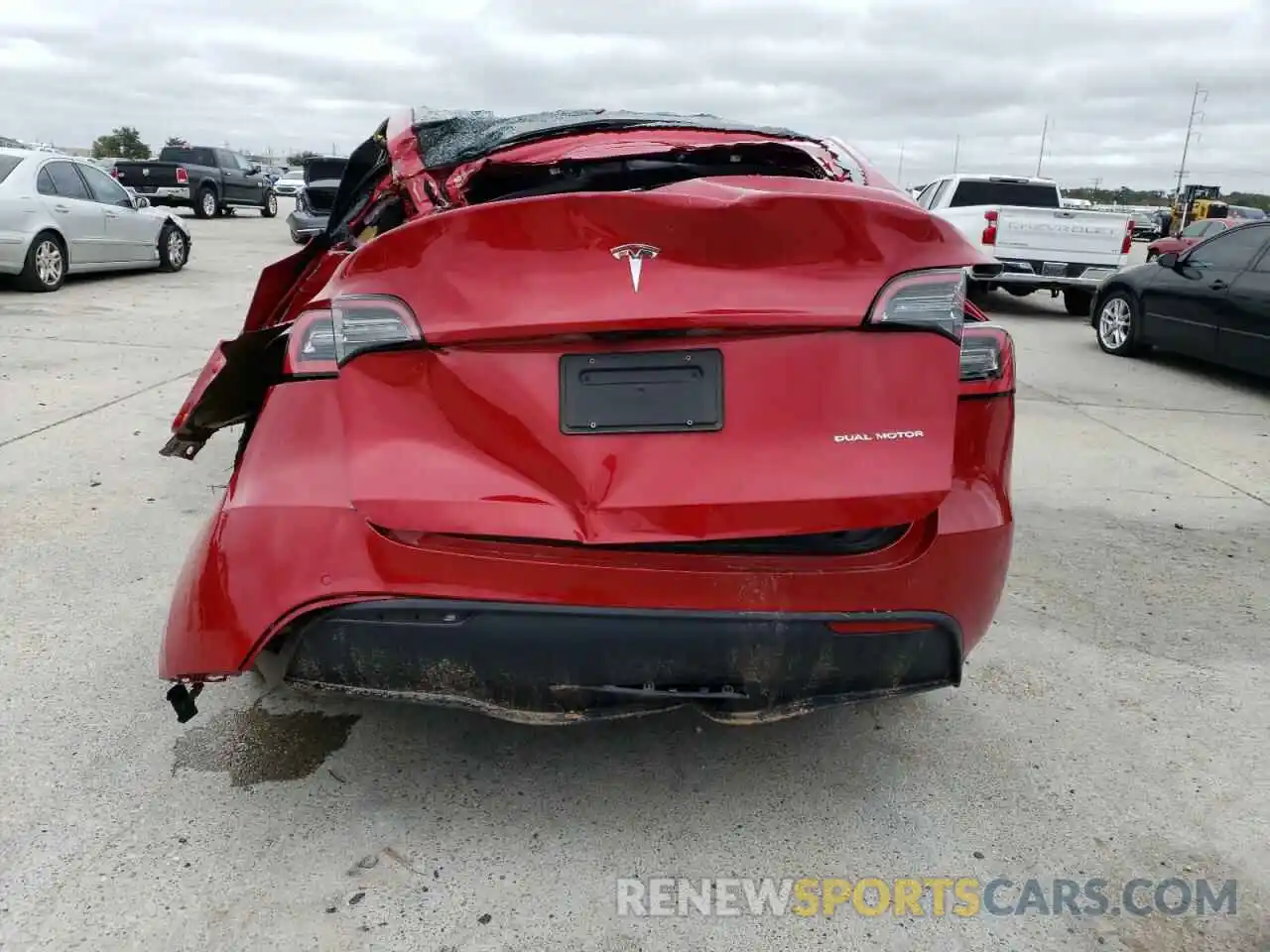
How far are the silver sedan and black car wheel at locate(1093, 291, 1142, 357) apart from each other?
11.7m

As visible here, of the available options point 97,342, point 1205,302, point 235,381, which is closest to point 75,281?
point 97,342

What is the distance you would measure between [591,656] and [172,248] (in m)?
14.5

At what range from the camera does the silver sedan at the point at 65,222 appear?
1117 cm

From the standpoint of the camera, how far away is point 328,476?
6.95 feet

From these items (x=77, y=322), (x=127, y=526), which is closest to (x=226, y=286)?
(x=77, y=322)

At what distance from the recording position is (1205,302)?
9.06 metres

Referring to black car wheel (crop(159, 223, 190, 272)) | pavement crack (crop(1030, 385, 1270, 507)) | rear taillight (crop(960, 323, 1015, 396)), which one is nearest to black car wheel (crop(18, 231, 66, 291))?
black car wheel (crop(159, 223, 190, 272))

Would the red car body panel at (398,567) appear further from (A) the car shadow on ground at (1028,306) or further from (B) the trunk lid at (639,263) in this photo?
(A) the car shadow on ground at (1028,306)

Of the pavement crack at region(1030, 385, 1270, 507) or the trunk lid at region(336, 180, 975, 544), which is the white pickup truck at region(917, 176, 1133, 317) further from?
the trunk lid at region(336, 180, 975, 544)

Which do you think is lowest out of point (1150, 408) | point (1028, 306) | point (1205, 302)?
point (1028, 306)

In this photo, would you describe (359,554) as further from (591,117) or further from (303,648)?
Result: (591,117)

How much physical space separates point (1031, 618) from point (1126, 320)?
25.5 ft

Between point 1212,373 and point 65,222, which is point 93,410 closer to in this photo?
point 65,222

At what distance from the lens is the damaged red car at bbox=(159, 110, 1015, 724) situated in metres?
2.03
